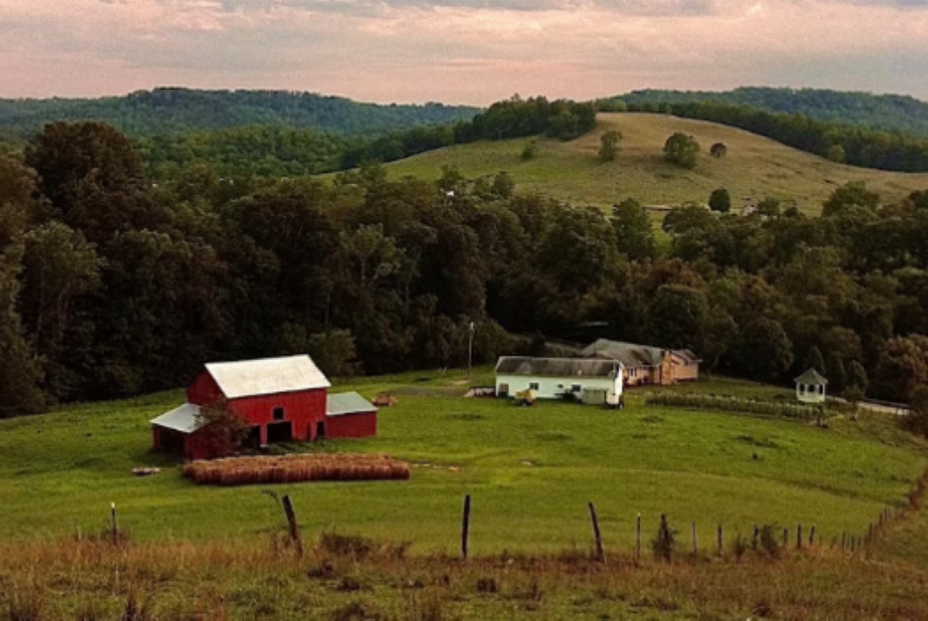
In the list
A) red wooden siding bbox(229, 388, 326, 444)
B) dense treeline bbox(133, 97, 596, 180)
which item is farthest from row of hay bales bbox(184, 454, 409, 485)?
dense treeline bbox(133, 97, 596, 180)

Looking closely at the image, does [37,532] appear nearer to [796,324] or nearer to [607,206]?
[796,324]

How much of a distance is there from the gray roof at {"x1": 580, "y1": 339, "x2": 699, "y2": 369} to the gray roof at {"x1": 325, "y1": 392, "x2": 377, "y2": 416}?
2243cm

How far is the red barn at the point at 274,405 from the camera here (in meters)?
42.4

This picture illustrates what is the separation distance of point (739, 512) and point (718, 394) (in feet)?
97.9

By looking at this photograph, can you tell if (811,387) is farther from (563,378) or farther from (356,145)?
(356,145)

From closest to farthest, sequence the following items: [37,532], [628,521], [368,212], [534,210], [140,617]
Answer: [140,617] → [37,532] → [628,521] → [368,212] → [534,210]

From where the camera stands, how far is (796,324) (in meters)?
70.5

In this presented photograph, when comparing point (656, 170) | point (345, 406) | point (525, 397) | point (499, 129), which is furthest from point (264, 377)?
point (499, 129)

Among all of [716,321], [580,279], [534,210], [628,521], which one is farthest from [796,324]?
[628,521]

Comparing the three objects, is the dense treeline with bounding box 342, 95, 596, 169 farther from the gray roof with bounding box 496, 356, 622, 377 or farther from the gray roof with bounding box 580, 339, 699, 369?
→ the gray roof with bounding box 496, 356, 622, 377

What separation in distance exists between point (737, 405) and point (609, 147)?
313ft

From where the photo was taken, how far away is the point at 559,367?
193 feet

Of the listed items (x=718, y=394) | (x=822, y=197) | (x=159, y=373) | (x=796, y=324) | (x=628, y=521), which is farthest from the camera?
(x=822, y=197)

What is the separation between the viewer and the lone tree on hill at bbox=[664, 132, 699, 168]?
14475cm
